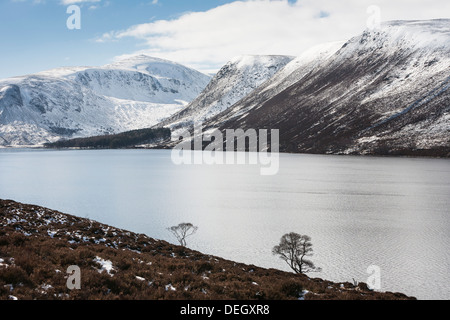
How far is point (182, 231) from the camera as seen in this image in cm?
4391

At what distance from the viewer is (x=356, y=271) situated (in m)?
31.1

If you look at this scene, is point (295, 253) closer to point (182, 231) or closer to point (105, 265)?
point (182, 231)

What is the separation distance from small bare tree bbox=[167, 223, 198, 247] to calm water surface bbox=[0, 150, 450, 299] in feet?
2.94

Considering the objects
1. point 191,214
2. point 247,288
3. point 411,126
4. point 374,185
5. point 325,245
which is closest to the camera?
point 247,288

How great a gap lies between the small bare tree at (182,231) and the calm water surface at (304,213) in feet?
2.94

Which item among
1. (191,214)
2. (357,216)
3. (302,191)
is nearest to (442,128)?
(302,191)

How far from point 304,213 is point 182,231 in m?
21.3

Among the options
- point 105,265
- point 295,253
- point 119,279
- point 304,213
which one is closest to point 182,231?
point 295,253

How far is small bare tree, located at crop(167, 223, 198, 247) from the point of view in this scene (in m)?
41.6

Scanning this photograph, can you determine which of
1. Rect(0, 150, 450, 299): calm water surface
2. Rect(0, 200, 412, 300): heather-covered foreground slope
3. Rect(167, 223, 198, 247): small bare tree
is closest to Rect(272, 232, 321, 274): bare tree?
Rect(0, 150, 450, 299): calm water surface

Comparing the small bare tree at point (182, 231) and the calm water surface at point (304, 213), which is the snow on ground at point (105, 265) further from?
the small bare tree at point (182, 231)

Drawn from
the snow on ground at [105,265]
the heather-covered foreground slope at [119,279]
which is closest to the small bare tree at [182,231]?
the heather-covered foreground slope at [119,279]
